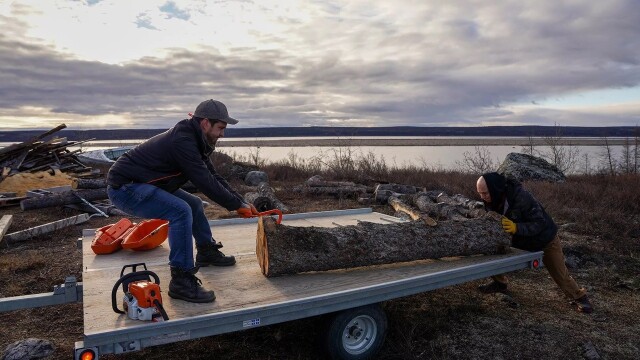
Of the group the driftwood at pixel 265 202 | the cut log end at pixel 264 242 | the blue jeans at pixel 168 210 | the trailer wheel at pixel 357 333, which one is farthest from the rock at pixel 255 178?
the trailer wheel at pixel 357 333

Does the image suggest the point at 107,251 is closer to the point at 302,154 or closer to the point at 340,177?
the point at 340,177

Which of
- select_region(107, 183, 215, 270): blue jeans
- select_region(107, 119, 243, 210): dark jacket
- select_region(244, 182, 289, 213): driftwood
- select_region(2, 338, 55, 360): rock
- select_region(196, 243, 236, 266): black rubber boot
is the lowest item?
select_region(2, 338, 55, 360): rock

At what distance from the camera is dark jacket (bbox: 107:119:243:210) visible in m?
4.04

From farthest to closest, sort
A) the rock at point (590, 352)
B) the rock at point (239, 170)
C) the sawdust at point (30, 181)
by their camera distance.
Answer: the rock at point (239, 170)
the sawdust at point (30, 181)
the rock at point (590, 352)

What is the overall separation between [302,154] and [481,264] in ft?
54.7

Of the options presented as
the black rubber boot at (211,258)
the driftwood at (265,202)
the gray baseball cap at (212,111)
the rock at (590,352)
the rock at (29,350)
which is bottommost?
the rock at (590,352)

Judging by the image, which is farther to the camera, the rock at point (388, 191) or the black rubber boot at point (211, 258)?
the rock at point (388, 191)

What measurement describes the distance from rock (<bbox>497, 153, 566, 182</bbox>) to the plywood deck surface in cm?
1207

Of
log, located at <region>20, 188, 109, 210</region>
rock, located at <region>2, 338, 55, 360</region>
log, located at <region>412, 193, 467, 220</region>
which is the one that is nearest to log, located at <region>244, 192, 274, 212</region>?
log, located at <region>412, 193, 467, 220</region>

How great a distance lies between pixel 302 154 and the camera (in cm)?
2106

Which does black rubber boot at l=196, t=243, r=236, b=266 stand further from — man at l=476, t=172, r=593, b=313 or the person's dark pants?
the person's dark pants

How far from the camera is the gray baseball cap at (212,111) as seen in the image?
413 cm

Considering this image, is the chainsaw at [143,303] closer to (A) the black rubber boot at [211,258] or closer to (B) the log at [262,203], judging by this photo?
(A) the black rubber boot at [211,258]

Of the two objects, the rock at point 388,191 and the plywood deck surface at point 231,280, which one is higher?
the plywood deck surface at point 231,280
